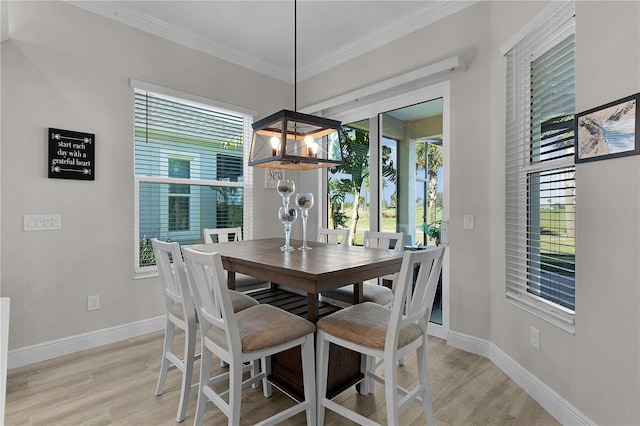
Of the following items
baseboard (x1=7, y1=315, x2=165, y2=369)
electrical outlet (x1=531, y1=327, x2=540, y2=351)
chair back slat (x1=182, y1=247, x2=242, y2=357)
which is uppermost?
chair back slat (x1=182, y1=247, x2=242, y2=357)

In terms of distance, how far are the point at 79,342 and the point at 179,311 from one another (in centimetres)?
143

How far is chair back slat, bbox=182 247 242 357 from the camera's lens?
1495 millimetres

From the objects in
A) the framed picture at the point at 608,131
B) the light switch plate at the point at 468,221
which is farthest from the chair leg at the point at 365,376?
the framed picture at the point at 608,131

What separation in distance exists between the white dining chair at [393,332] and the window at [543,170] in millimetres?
871

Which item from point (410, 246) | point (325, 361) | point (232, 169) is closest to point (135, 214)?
point (232, 169)

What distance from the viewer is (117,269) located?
9.86 ft

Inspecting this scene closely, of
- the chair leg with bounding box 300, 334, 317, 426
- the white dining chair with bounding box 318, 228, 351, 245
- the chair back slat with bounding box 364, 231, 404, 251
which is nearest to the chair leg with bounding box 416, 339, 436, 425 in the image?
the chair leg with bounding box 300, 334, 317, 426

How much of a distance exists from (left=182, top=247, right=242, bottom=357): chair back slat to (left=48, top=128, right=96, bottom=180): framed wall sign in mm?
1742

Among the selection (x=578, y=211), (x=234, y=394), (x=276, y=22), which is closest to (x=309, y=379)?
(x=234, y=394)

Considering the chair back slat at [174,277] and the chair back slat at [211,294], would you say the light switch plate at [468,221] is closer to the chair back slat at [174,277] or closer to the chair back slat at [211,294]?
the chair back slat at [211,294]

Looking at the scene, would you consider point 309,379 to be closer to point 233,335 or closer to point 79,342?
point 233,335

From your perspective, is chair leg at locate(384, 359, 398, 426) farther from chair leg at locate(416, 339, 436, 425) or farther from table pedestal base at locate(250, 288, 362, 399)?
table pedestal base at locate(250, 288, 362, 399)

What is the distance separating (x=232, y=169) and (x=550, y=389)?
3.40 metres

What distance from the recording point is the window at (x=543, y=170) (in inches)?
76.7
